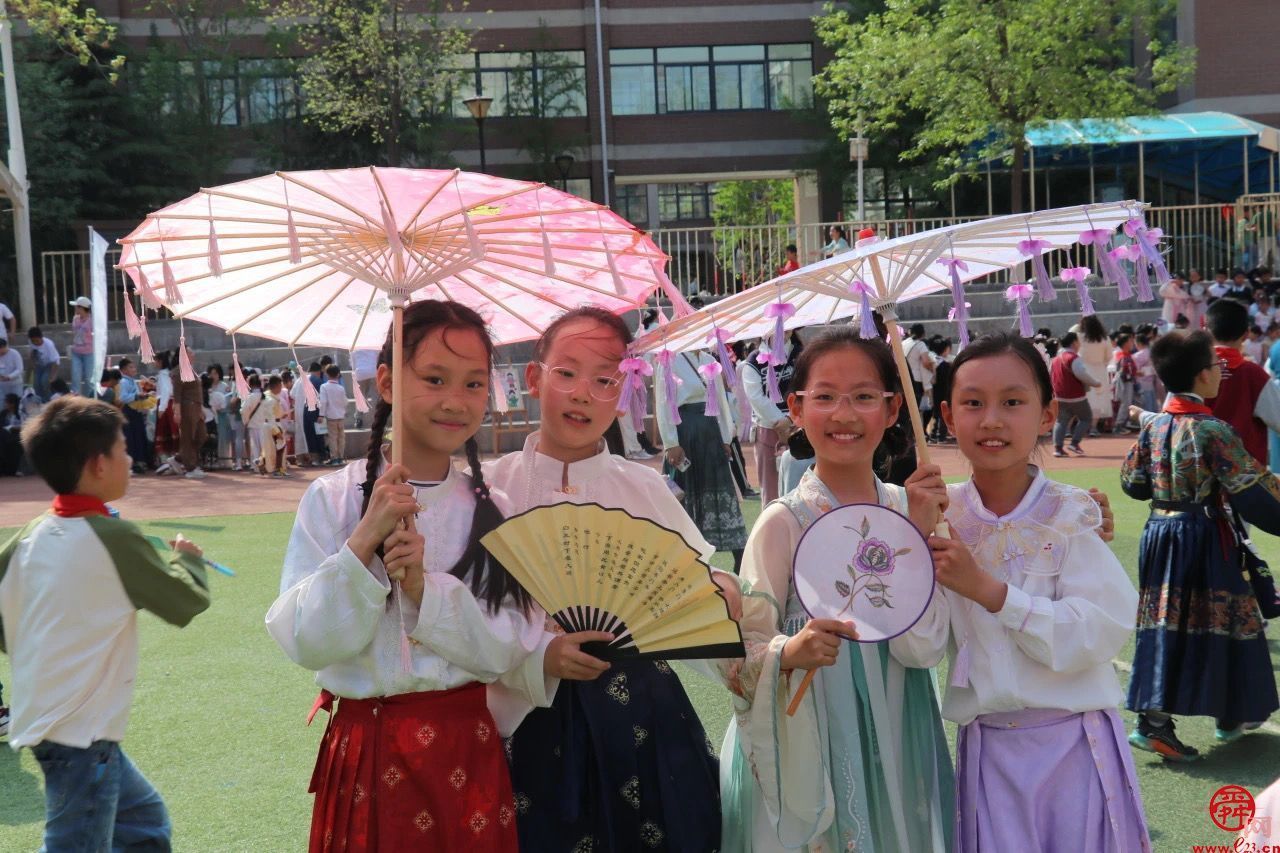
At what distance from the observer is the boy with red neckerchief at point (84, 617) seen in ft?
10.3

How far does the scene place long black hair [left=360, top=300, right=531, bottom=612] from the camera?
2605 millimetres

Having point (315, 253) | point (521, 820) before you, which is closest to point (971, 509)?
point (521, 820)

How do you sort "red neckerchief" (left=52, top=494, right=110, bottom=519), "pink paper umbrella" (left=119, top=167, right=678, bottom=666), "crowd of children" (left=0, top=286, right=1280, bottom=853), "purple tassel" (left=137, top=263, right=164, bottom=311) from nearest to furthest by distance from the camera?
"crowd of children" (left=0, top=286, right=1280, bottom=853), "pink paper umbrella" (left=119, top=167, right=678, bottom=666), "purple tassel" (left=137, top=263, right=164, bottom=311), "red neckerchief" (left=52, top=494, right=110, bottom=519)

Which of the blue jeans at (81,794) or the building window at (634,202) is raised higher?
the building window at (634,202)

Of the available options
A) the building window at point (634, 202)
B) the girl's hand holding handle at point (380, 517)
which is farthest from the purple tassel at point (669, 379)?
the building window at point (634, 202)

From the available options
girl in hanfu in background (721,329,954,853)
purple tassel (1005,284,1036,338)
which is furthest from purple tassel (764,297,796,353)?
purple tassel (1005,284,1036,338)

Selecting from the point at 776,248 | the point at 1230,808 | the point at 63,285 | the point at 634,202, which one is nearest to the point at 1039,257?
the point at 1230,808

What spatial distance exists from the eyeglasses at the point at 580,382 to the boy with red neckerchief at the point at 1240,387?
3551mm

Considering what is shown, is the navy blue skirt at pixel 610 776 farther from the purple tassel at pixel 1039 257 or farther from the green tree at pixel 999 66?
the green tree at pixel 999 66

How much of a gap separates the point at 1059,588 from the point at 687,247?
63.2ft

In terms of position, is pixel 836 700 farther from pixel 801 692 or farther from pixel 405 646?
pixel 405 646

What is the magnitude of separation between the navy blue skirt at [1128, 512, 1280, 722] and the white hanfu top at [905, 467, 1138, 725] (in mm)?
2131

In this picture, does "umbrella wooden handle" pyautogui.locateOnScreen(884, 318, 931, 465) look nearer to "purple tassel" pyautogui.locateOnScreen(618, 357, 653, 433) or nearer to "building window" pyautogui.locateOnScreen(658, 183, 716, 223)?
"purple tassel" pyautogui.locateOnScreen(618, 357, 653, 433)

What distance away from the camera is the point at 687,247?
2164 centimetres
